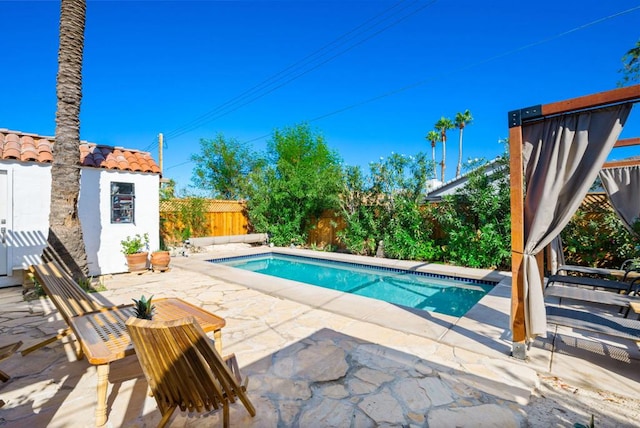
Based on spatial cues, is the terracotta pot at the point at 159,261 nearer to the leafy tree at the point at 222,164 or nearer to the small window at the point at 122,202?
the small window at the point at 122,202

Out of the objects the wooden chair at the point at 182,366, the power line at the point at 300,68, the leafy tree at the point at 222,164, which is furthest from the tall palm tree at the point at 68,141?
the leafy tree at the point at 222,164

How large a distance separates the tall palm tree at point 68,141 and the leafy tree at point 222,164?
15222 millimetres

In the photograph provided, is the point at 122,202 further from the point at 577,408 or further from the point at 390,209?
the point at 577,408

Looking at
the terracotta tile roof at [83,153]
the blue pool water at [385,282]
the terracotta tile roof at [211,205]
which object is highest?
the terracotta tile roof at [83,153]

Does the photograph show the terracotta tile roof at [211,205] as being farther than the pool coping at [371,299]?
Yes

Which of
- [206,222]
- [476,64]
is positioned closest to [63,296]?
[206,222]

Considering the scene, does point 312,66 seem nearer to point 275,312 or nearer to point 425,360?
point 275,312

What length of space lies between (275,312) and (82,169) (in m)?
5.70

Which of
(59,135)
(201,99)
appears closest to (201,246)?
(59,135)

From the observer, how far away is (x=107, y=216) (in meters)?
6.93

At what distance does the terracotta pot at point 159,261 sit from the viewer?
7.23 m

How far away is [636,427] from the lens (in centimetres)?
197

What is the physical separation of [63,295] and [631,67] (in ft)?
50.8

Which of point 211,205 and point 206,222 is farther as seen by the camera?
point 211,205
